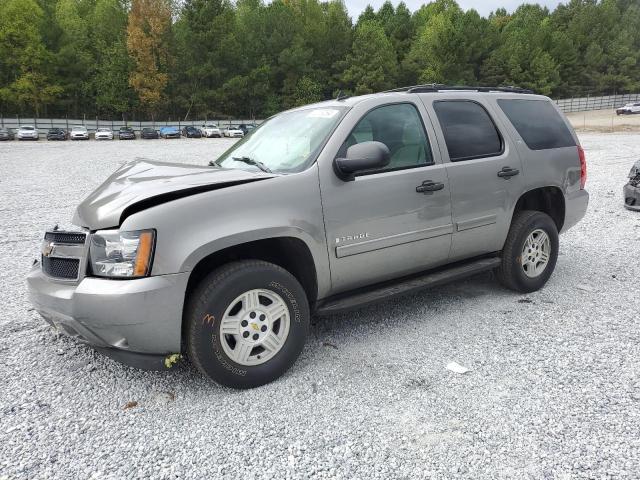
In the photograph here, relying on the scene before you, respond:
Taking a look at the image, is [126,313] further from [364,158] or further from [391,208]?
[391,208]

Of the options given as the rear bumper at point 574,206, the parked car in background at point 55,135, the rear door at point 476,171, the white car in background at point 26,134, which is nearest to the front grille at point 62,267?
the rear door at point 476,171

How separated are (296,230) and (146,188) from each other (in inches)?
38.0

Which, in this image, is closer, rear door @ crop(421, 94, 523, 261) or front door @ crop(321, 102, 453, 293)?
front door @ crop(321, 102, 453, 293)

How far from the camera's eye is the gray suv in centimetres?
281

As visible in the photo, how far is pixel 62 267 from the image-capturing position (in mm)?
3021

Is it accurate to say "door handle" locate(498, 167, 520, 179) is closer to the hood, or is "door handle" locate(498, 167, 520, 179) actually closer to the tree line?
the hood

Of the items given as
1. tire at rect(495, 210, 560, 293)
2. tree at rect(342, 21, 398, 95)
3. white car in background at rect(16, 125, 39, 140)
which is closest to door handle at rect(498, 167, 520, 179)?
tire at rect(495, 210, 560, 293)

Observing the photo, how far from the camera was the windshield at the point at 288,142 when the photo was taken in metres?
3.53

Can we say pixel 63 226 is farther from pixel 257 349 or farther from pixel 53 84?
pixel 53 84

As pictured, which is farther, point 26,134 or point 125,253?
point 26,134

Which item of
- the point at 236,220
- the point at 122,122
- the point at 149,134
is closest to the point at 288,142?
the point at 236,220

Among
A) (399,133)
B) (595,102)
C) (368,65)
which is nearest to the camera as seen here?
(399,133)

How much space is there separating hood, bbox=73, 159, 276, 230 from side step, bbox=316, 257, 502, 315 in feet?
3.33

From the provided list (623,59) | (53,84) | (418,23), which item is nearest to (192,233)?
(53,84)
